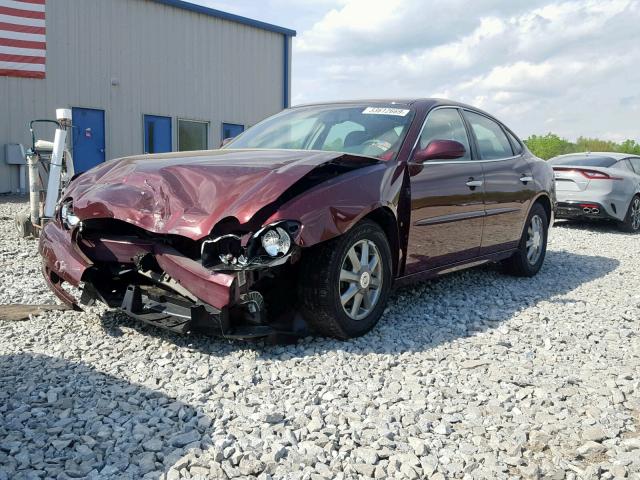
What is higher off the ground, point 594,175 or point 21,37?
point 21,37

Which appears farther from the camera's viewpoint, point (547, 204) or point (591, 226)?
point (591, 226)

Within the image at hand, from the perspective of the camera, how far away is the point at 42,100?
14906 millimetres

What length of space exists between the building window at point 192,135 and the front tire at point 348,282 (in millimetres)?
14776

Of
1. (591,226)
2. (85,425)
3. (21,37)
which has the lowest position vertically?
(85,425)

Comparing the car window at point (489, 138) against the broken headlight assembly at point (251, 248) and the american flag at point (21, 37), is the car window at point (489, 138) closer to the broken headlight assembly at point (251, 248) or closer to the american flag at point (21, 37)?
the broken headlight assembly at point (251, 248)

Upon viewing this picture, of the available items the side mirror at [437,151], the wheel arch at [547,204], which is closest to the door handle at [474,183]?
the side mirror at [437,151]

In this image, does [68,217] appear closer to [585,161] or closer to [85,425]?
[85,425]

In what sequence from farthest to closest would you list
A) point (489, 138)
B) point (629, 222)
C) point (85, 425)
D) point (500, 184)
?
1. point (629, 222)
2. point (489, 138)
3. point (500, 184)
4. point (85, 425)

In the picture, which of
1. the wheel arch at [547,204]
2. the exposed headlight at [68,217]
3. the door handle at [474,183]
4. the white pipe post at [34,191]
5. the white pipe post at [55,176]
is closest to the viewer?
the exposed headlight at [68,217]

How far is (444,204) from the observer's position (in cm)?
458

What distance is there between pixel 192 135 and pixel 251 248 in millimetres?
15773

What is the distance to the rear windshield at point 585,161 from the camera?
10914 millimetres

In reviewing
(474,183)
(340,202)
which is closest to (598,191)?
(474,183)

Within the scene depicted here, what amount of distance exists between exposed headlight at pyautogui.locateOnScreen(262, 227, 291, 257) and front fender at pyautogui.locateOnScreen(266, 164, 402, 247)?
0.06 meters
